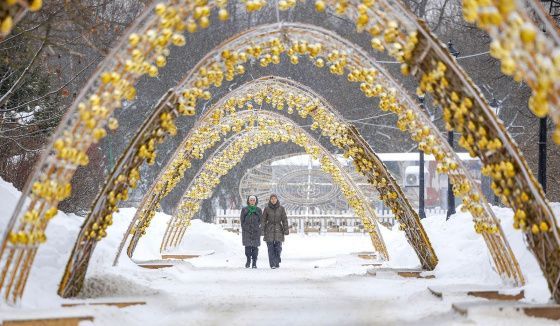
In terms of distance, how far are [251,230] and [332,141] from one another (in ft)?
13.9

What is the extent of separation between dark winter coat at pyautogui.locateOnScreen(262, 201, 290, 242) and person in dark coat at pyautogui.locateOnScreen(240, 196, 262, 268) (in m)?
0.19

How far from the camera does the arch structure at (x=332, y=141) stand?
1199 cm

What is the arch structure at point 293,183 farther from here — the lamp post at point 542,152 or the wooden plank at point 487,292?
the wooden plank at point 487,292

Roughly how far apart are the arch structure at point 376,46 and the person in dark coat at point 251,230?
30.3 feet

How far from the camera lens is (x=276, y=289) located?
11039 mm

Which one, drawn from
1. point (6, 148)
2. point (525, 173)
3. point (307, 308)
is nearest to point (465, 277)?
point (307, 308)

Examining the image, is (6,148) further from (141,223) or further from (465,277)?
(465,277)

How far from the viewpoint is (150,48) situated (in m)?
6.90

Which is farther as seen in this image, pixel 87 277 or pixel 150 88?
pixel 150 88

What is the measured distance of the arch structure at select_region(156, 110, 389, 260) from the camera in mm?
15414

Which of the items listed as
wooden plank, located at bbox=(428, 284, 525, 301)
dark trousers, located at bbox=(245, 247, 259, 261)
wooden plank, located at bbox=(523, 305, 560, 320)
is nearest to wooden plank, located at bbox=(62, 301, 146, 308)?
wooden plank, located at bbox=(428, 284, 525, 301)

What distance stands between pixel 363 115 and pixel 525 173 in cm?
2768

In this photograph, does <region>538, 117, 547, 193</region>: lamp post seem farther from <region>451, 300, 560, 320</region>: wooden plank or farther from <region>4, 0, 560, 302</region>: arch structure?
<region>451, 300, 560, 320</region>: wooden plank

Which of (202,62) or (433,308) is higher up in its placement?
(202,62)
